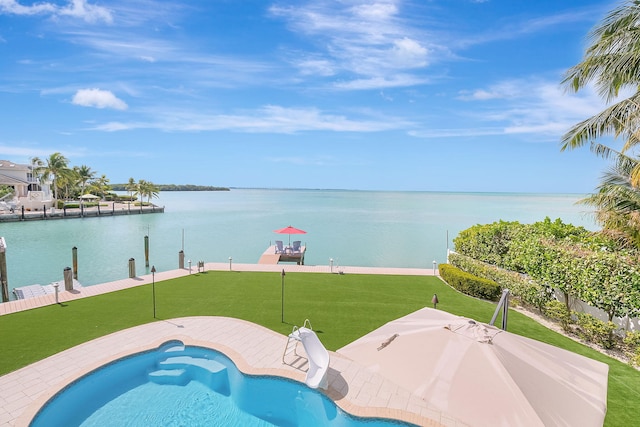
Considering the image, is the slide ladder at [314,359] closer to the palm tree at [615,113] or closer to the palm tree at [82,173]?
the palm tree at [615,113]

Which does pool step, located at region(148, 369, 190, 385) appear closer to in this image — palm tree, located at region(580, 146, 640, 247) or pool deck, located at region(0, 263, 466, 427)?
pool deck, located at region(0, 263, 466, 427)

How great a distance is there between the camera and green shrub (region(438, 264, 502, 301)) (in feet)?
40.3

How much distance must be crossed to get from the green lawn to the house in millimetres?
46296

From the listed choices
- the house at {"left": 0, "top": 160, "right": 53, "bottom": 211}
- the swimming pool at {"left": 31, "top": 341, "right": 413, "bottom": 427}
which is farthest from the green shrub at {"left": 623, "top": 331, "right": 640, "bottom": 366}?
the house at {"left": 0, "top": 160, "right": 53, "bottom": 211}

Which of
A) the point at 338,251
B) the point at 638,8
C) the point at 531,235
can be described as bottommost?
the point at 338,251

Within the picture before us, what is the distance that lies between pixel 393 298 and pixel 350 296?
1.58 m

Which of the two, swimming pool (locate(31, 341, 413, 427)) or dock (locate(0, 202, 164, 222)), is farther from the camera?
dock (locate(0, 202, 164, 222))

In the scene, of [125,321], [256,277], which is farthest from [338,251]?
Answer: [125,321]

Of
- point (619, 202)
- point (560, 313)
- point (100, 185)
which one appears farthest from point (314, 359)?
point (100, 185)

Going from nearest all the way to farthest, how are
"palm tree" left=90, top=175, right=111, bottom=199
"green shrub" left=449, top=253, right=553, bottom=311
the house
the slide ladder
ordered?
1. the slide ladder
2. "green shrub" left=449, top=253, right=553, bottom=311
3. the house
4. "palm tree" left=90, top=175, right=111, bottom=199

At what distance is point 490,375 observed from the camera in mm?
4410

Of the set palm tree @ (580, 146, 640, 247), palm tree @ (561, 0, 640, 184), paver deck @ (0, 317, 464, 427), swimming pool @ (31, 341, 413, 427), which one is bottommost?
swimming pool @ (31, 341, 413, 427)

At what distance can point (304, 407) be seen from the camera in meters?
6.29

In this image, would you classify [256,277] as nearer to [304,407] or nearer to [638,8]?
[304,407]
